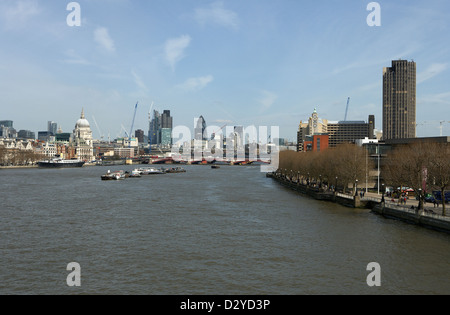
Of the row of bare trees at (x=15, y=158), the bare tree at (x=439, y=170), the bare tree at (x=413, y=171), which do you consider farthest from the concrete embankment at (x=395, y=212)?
the row of bare trees at (x=15, y=158)

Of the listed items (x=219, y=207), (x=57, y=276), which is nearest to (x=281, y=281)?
(x=57, y=276)

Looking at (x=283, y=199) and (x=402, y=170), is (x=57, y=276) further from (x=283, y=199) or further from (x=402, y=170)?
(x=283, y=199)

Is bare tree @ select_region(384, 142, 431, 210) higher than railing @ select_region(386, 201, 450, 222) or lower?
higher

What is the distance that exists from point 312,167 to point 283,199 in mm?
15360

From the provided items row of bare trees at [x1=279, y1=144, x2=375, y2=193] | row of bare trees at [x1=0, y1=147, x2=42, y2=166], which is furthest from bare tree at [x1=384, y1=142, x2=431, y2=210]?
row of bare trees at [x1=0, y1=147, x2=42, y2=166]

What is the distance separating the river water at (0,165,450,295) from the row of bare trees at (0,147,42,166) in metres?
130

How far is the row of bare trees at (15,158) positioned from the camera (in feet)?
502

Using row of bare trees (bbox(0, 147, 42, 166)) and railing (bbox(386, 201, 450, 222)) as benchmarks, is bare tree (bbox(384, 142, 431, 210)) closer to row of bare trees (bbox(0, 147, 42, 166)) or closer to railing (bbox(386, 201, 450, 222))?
railing (bbox(386, 201, 450, 222))

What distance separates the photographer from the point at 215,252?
22.6 meters

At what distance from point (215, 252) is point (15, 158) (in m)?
154

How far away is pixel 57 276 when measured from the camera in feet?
60.3

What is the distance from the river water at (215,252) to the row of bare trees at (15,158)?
5120 inches

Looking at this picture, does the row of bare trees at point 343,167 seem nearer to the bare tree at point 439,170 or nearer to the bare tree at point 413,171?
the bare tree at point 413,171

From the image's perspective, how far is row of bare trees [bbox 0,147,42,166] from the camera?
6024 inches
